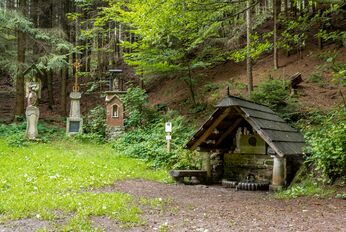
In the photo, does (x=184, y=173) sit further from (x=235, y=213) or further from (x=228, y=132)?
(x=235, y=213)

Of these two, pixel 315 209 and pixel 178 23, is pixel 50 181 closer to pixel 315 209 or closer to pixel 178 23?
pixel 178 23

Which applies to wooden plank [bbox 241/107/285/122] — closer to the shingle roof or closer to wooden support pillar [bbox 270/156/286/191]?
the shingle roof

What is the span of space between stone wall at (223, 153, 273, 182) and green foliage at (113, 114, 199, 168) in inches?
45.4

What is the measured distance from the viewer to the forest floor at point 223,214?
525 centimetres

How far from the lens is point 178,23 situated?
888 cm

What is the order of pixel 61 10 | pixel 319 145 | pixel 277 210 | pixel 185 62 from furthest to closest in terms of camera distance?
pixel 61 10, pixel 185 62, pixel 319 145, pixel 277 210

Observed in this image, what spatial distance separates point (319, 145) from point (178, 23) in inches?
181

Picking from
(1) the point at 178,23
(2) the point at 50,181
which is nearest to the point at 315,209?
(1) the point at 178,23

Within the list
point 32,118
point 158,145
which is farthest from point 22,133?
A: point 158,145

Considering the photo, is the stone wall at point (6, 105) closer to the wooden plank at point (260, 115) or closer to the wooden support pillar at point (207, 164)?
the wooden support pillar at point (207, 164)

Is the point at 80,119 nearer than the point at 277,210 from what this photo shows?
No

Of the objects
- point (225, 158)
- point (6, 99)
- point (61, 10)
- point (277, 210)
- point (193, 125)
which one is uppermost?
point (61, 10)

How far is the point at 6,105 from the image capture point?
22453 millimetres

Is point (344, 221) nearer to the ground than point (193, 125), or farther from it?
nearer to the ground
